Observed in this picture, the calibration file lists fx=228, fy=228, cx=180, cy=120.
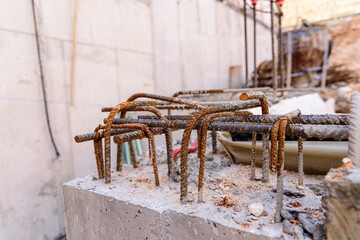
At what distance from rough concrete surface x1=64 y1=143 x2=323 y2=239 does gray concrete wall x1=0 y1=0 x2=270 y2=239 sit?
4.59ft

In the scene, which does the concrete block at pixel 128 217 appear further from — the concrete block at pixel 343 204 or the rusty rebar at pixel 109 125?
the concrete block at pixel 343 204

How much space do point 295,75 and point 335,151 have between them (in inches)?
244

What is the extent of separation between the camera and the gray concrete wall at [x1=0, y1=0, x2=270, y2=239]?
2482mm

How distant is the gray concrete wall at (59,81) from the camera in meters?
2.48

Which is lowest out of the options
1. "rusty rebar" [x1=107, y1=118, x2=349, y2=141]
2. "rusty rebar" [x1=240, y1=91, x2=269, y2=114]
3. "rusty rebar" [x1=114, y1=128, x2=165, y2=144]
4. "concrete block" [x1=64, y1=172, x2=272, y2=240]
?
"concrete block" [x1=64, y1=172, x2=272, y2=240]

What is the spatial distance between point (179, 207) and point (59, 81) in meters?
2.49

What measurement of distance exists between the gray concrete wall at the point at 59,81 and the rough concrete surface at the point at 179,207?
1400 mm

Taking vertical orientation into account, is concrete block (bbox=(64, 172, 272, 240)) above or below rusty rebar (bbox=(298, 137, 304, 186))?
below

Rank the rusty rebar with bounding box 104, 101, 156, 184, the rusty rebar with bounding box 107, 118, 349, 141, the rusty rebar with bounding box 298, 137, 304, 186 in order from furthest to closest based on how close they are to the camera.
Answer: the rusty rebar with bounding box 104, 101, 156, 184, the rusty rebar with bounding box 298, 137, 304, 186, the rusty rebar with bounding box 107, 118, 349, 141

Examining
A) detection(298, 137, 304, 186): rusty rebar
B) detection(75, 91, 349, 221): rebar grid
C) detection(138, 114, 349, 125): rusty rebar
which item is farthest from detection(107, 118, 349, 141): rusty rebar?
detection(298, 137, 304, 186): rusty rebar

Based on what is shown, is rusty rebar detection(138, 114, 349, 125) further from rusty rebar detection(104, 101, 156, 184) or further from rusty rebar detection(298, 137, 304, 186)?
rusty rebar detection(104, 101, 156, 184)

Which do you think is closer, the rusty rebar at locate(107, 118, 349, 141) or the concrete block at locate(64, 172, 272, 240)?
the rusty rebar at locate(107, 118, 349, 141)

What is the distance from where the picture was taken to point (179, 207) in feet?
3.71

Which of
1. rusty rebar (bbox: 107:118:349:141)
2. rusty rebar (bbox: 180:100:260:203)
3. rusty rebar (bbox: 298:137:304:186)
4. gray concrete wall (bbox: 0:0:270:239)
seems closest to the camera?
rusty rebar (bbox: 107:118:349:141)
